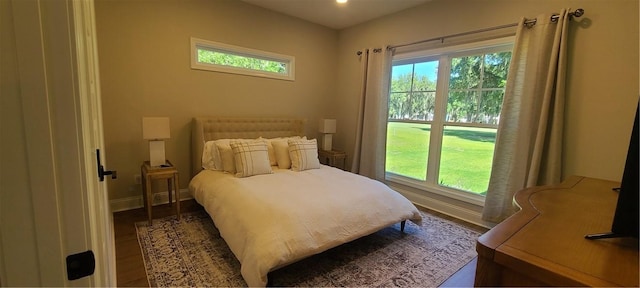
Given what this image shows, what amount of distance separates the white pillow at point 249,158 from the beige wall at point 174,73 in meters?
0.90

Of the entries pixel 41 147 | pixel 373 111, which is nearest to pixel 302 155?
pixel 373 111

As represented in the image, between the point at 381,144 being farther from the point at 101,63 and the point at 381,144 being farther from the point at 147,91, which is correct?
the point at 101,63

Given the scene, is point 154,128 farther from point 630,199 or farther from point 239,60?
point 630,199

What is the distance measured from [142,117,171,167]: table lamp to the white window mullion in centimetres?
334

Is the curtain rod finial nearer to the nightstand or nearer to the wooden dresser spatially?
the wooden dresser

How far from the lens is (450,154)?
361 cm

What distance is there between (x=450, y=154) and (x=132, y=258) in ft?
12.0

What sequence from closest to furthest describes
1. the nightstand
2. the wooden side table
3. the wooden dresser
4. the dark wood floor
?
the wooden dresser
the dark wood floor
the wooden side table
the nightstand

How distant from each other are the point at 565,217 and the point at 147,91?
3.91 meters

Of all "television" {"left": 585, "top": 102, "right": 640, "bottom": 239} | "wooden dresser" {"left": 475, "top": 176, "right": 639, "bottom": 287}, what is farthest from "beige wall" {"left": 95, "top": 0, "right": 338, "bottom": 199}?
"television" {"left": 585, "top": 102, "right": 640, "bottom": 239}

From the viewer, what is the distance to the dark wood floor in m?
2.02

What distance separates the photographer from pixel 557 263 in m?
0.85

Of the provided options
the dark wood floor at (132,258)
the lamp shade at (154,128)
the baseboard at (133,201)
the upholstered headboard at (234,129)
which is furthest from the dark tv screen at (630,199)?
the baseboard at (133,201)

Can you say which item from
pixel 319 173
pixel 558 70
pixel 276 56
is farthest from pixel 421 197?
pixel 276 56
